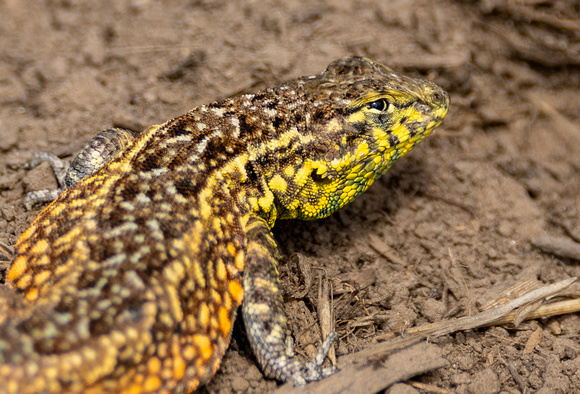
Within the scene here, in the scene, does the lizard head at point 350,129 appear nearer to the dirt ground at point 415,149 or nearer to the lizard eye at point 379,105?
the lizard eye at point 379,105

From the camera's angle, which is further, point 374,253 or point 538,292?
point 374,253

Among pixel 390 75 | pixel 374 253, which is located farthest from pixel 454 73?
pixel 374 253

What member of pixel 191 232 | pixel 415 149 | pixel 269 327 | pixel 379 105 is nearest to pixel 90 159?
pixel 191 232

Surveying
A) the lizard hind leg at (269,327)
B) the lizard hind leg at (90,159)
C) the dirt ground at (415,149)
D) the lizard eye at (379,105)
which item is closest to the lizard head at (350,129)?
the lizard eye at (379,105)

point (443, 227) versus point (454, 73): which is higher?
point (454, 73)

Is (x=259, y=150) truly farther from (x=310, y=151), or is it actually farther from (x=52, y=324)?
(x=52, y=324)

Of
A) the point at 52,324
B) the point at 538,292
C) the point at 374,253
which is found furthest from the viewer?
the point at 374,253
